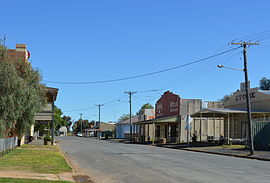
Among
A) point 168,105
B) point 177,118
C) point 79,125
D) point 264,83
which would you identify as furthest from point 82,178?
point 79,125

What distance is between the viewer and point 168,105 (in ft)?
181

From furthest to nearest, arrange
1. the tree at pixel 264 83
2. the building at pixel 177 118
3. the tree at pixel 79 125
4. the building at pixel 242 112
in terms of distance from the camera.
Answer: the tree at pixel 79 125, the tree at pixel 264 83, the building at pixel 177 118, the building at pixel 242 112

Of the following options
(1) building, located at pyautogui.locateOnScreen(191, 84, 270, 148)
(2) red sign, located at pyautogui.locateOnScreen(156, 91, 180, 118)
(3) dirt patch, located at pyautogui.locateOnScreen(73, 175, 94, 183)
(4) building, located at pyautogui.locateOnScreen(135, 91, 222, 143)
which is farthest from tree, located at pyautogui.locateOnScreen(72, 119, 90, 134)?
(3) dirt patch, located at pyautogui.locateOnScreen(73, 175, 94, 183)

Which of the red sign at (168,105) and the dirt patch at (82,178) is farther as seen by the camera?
the red sign at (168,105)

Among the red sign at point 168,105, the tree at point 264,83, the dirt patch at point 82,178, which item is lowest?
the dirt patch at point 82,178

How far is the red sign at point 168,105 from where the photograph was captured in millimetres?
51562

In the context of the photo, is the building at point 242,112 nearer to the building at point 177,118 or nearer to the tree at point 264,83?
the building at point 177,118

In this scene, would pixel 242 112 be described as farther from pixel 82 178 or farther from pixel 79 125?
pixel 79 125

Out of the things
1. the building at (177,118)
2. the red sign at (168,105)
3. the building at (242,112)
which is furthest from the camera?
the red sign at (168,105)

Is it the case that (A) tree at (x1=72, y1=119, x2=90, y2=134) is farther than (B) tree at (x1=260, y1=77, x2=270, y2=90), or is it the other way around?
(A) tree at (x1=72, y1=119, x2=90, y2=134)

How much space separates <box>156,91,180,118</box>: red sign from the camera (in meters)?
51.6

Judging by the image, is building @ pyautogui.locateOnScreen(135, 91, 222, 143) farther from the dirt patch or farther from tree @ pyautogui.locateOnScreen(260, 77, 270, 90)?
tree @ pyautogui.locateOnScreen(260, 77, 270, 90)

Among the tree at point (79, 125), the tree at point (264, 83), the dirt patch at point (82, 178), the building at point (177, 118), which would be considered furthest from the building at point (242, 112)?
the tree at point (79, 125)

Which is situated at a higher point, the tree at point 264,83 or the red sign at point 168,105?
the tree at point 264,83
